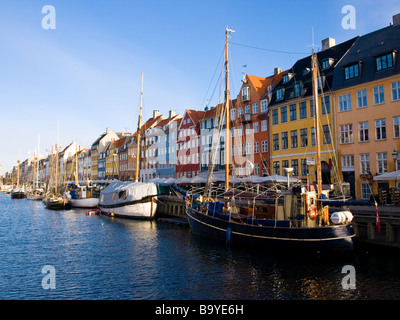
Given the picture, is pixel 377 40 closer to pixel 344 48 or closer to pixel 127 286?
pixel 344 48

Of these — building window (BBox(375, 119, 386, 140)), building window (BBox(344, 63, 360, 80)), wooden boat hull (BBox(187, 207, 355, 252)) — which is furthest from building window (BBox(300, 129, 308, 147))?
wooden boat hull (BBox(187, 207, 355, 252))

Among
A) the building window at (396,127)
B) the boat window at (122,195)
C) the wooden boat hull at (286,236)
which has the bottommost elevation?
the wooden boat hull at (286,236)

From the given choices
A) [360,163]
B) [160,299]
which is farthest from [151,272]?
[360,163]

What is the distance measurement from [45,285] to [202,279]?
766 cm

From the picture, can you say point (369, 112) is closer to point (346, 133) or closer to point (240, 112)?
point (346, 133)

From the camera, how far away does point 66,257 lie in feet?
72.8

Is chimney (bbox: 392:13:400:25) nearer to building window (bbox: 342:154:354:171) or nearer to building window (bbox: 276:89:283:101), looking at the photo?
building window (bbox: 276:89:283:101)

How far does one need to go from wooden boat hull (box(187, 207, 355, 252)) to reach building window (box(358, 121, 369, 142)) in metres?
17.1

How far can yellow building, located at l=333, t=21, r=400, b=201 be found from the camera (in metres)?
32.2

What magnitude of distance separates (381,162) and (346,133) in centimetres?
487

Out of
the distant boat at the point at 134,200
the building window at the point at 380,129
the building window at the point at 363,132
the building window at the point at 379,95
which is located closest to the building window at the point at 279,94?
the building window at the point at 363,132

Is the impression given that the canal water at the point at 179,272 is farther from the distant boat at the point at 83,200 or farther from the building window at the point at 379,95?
the distant boat at the point at 83,200

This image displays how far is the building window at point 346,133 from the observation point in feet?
117
